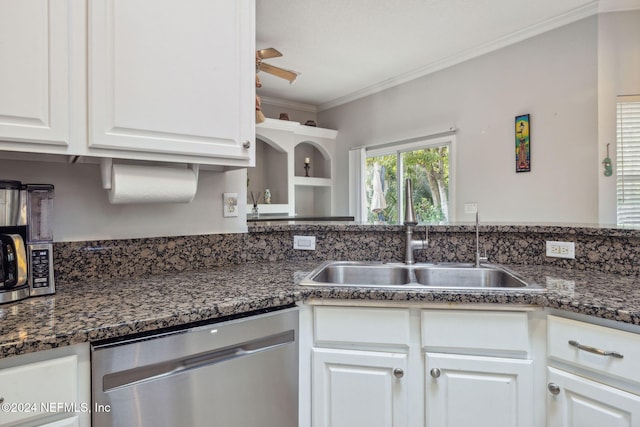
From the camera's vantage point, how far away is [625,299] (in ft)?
3.46

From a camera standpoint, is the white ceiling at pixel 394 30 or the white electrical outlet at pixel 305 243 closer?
the white electrical outlet at pixel 305 243

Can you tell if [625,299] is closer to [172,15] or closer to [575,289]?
→ [575,289]

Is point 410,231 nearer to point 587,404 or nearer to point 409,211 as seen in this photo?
point 409,211

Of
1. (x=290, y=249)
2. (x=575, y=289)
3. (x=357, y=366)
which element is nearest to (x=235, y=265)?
(x=290, y=249)

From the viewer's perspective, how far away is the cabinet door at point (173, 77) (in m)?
1.15

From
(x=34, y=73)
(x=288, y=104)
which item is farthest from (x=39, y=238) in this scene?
(x=288, y=104)

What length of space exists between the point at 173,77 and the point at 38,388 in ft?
3.28

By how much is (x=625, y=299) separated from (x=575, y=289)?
0.14m

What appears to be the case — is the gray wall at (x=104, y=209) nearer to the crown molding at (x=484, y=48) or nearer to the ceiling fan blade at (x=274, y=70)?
the ceiling fan blade at (x=274, y=70)

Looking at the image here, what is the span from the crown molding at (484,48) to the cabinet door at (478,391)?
282 centimetres

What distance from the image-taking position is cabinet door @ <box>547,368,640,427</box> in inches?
37.4

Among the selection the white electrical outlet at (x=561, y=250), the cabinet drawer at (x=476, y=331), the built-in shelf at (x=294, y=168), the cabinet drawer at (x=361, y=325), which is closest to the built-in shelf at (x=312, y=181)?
the built-in shelf at (x=294, y=168)

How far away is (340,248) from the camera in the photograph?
72.9 inches

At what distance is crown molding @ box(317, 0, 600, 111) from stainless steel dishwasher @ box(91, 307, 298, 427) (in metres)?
3.10
